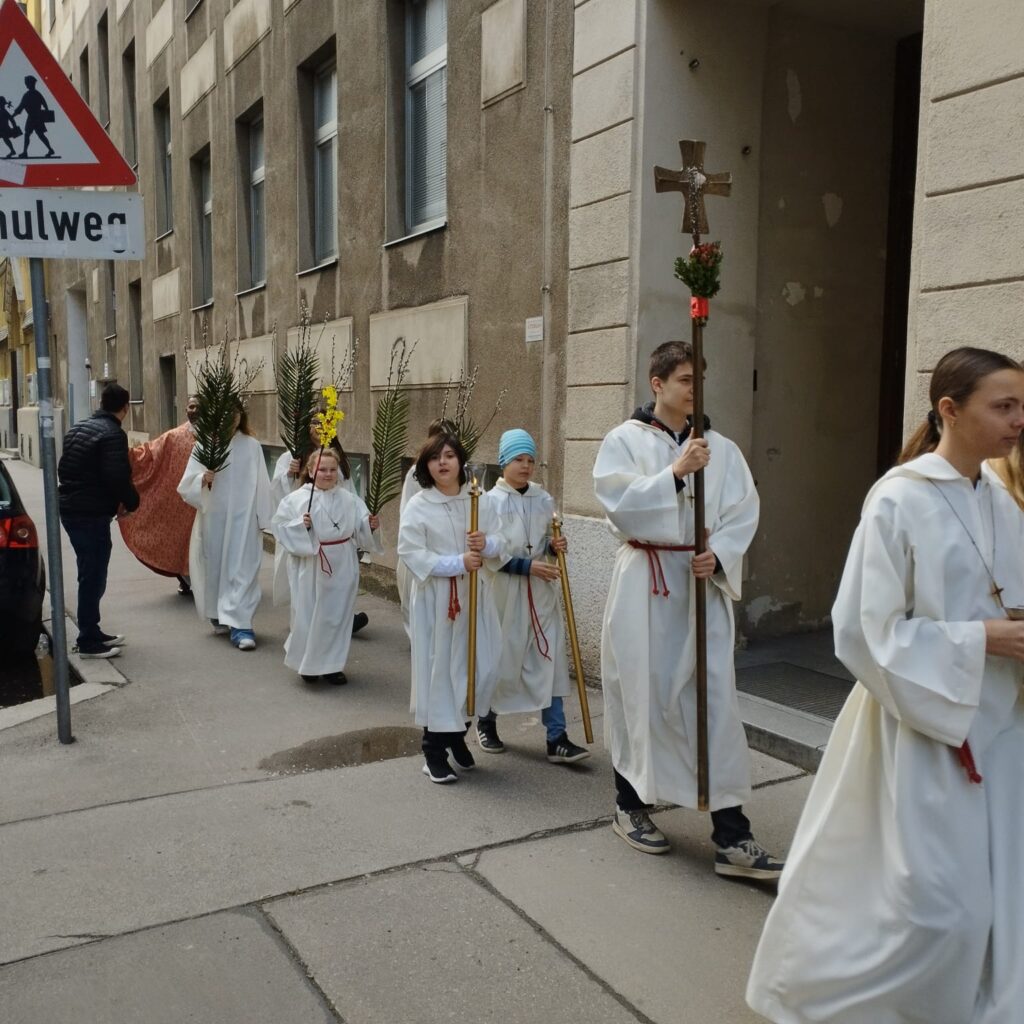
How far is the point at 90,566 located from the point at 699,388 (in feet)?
17.3

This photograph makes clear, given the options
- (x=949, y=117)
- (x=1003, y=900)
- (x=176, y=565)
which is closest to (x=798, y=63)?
(x=949, y=117)

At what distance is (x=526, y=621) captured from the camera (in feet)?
17.4

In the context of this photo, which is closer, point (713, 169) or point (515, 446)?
point (515, 446)

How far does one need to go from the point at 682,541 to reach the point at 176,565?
6812mm

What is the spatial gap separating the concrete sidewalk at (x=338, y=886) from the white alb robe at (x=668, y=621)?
0.37m

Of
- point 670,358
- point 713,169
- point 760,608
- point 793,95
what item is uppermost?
point 793,95

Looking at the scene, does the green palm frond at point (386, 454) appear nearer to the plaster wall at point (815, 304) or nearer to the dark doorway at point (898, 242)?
the plaster wall at point (815, 304)

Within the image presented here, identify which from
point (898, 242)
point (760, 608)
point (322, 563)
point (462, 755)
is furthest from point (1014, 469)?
point (322, 563)

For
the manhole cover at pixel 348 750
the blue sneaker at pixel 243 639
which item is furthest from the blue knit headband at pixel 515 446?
the blue sneaker at pixel 243 639

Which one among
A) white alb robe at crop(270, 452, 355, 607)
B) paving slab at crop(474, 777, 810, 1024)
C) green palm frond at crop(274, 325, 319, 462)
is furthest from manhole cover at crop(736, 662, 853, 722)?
green palm frond at crop(274, 325, 319, 462)

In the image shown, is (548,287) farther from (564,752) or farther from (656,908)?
(656,908)

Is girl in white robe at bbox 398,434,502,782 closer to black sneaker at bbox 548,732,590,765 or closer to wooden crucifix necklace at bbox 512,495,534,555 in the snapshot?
wooden crucifix necklace at bbox 512,495,534,555

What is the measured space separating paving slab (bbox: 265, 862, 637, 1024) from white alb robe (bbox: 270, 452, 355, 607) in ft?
13.1

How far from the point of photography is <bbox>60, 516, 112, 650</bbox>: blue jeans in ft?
24.5
